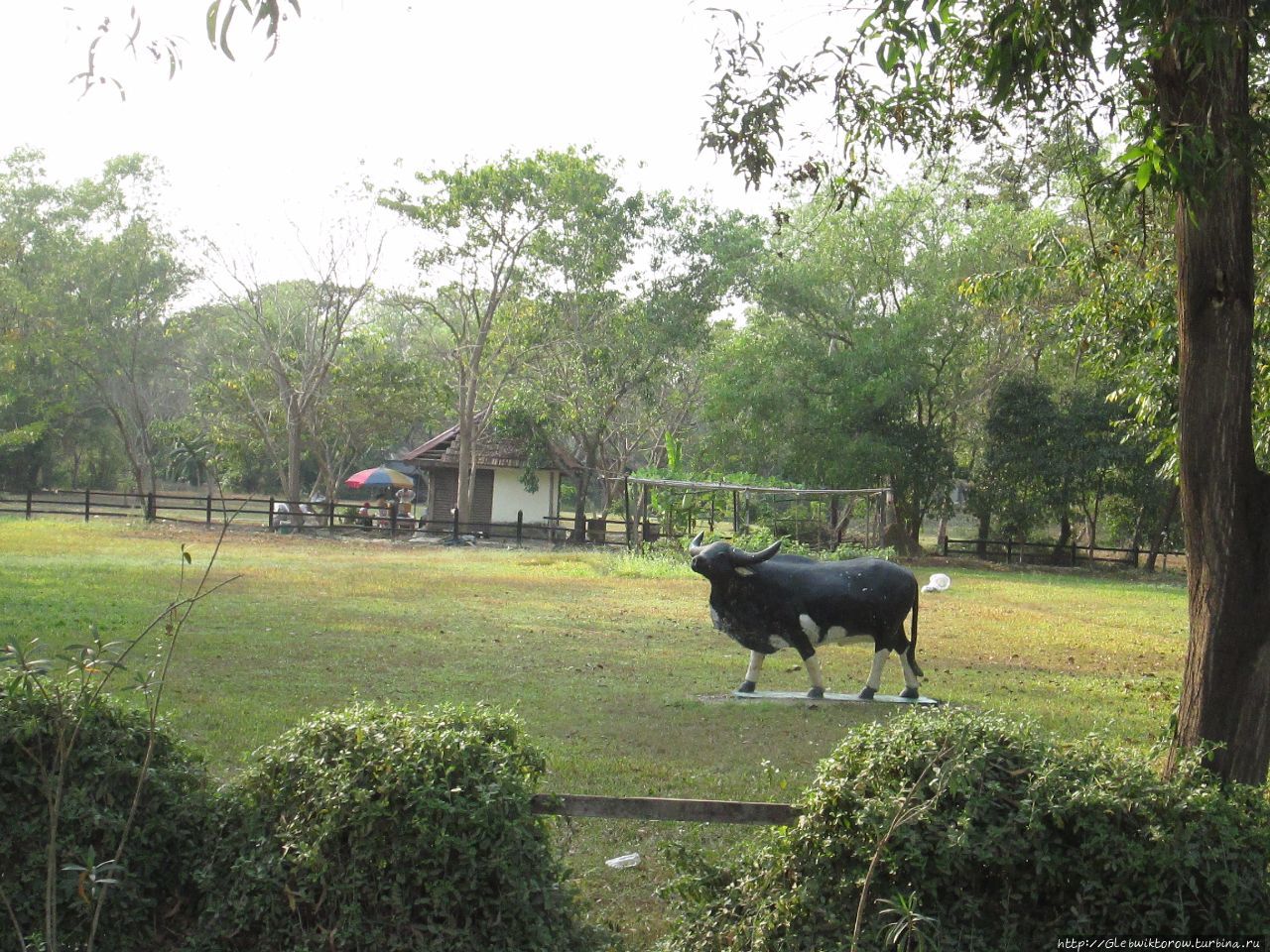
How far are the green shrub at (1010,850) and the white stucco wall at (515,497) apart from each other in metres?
39.2

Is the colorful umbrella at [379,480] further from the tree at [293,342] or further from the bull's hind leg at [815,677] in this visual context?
the bull's hind leg at [815,677]

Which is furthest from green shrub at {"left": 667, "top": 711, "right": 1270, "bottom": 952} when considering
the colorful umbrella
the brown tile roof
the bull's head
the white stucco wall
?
the colorful umbrella

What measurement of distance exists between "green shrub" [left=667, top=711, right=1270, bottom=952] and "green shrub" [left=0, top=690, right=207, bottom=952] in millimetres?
2155

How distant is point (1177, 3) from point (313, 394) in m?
37.7

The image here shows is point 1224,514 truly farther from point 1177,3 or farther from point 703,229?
point 703,229

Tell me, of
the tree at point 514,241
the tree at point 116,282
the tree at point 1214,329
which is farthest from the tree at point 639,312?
the tree at point 1214,329

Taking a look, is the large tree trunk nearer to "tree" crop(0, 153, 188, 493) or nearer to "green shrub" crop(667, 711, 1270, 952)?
"green shrub" crop(667, 711, 1270, 952)

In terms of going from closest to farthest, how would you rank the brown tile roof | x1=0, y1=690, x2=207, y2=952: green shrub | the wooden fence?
x1=0, y1=690, x2=207, y2=952: green shrub → the wooden fence → the brown tile roof

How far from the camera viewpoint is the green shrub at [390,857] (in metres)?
4.02

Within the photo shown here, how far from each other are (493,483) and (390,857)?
39644mm

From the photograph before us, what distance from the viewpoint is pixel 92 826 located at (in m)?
4.19

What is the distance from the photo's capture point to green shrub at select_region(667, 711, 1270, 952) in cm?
380

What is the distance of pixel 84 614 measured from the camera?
45.7 feet

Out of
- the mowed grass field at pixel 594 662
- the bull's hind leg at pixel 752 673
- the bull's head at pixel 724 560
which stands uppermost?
the bull's head at pixel 724 560
